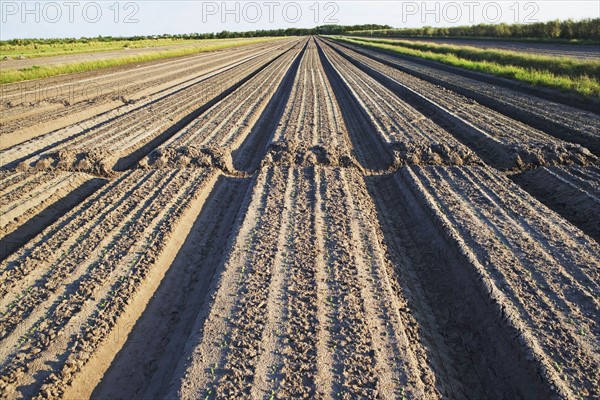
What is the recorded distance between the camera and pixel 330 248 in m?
5.41

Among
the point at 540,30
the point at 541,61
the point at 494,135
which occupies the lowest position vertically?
the point at 494,135

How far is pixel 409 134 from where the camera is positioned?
397 inches

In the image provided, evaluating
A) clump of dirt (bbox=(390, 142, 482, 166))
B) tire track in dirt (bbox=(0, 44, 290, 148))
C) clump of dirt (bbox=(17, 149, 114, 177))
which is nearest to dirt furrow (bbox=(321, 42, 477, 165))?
clump of dirt (bbox=(390, 142, 482, 166))

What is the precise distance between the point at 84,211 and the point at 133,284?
8.77 feet

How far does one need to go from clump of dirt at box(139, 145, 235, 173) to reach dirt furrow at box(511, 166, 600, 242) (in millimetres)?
6529

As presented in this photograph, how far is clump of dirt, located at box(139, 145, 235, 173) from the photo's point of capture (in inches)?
339

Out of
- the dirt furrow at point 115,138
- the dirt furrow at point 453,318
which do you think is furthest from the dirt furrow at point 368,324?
the dirt furrow at point 115,138

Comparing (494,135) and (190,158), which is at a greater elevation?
(494,135)

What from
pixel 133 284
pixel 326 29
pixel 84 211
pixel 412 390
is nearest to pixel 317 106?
pixel 84 211

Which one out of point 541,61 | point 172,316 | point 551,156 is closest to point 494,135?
point 551,156

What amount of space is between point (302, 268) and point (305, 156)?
163 inches

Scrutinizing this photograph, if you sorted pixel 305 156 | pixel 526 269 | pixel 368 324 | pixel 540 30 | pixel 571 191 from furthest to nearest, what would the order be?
1. pixel 540 30
2. pixel 305 156
3. pixel 571 191
4. pixel 526 269
5. pixel 368 324

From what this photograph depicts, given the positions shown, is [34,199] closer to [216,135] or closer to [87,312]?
[87,312]

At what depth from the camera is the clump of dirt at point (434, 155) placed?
8.57 metres
